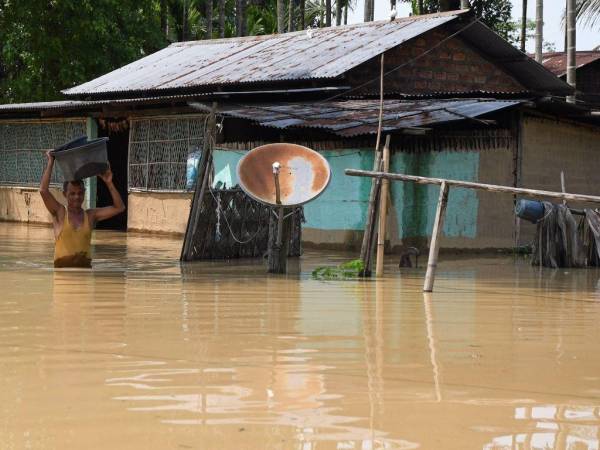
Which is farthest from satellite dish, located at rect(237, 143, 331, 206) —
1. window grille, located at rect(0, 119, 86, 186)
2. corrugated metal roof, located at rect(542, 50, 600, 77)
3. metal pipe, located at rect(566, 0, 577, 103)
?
corrugated metal roof, located at rect(542, 50, 600, 77)

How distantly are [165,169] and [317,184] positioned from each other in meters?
7.99

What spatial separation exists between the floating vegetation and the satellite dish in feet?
2.47

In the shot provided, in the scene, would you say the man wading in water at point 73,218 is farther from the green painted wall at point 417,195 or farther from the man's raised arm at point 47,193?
the green painted wall at point 417,195

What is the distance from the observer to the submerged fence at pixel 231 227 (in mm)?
12039

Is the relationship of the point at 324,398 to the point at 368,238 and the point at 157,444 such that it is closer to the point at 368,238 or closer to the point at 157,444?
the point at 157,444

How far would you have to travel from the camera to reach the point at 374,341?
630 cm

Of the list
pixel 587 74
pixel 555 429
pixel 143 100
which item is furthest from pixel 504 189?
pixel 587 74

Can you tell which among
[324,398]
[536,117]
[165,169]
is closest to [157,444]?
[324,398]

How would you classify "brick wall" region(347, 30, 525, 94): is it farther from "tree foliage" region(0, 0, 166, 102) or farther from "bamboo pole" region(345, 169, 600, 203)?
"tree foliage" region(0, 0, 166, 102)

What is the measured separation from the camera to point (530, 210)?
12359 mm

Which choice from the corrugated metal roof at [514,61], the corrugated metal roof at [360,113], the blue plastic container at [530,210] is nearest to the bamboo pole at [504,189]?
the blue plastic container at [530,210]

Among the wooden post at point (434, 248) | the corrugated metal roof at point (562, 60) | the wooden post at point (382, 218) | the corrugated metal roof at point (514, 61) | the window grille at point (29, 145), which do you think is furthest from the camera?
the corrugated metal roof at point (562, 60)

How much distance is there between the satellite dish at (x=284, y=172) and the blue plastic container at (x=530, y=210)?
2.96 meters

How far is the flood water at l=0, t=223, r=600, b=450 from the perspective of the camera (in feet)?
13.6
